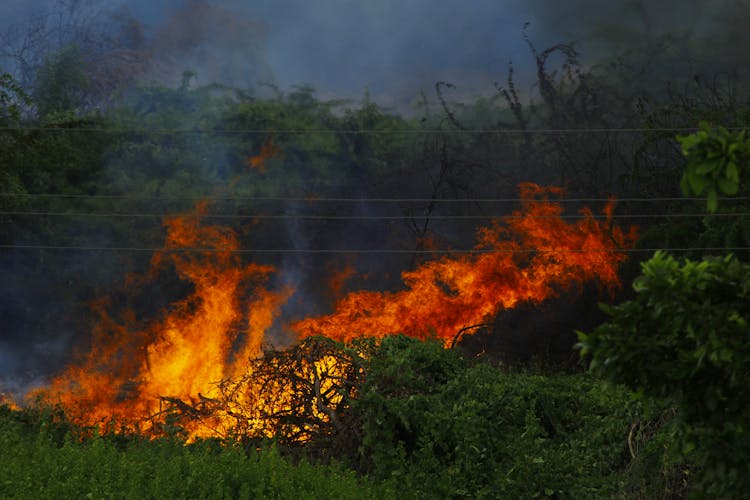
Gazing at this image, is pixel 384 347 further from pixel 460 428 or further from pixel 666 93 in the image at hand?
pixel 666 93

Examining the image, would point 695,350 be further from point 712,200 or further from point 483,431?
point 483,431

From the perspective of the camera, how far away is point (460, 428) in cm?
1280

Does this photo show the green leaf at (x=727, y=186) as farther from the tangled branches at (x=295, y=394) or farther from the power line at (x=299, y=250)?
the power line at (x=299, y=250)

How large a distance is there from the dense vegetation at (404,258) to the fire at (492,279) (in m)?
1.37

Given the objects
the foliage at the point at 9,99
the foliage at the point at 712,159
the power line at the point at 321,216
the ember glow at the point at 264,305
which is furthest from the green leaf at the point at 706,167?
the foliage at the point at 9,99

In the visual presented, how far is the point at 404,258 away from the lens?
81.3 ft

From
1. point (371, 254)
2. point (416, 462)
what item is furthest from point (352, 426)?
point (371, 254)

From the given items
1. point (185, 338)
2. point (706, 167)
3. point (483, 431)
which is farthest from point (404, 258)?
point (706, 167)

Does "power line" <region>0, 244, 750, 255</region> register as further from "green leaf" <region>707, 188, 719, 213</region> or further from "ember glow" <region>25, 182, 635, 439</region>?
"green leaf" <region>707, 188, 719, 213</region>

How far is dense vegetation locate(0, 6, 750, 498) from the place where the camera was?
20.6ft

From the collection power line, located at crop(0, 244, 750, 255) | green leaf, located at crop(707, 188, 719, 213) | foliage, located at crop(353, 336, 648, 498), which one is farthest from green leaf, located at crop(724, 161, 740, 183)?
power line, located at crop(0, 244, 750, 255)

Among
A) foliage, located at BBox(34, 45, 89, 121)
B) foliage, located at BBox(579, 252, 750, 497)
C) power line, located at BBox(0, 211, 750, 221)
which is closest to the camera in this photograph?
foliage, located at BBox(579, 252, 750, 497)

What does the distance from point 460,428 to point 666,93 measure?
17478 millimetres

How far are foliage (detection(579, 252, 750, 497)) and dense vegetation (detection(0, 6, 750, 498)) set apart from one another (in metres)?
0.02
